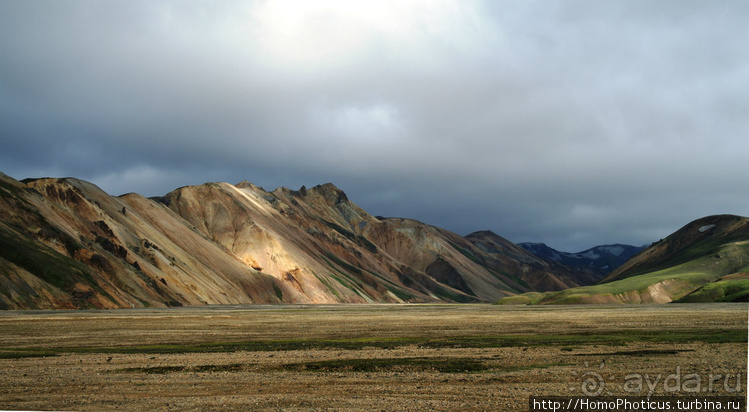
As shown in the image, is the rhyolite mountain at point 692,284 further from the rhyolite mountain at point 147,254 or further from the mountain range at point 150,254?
the rhyolite mountain at point 147,254

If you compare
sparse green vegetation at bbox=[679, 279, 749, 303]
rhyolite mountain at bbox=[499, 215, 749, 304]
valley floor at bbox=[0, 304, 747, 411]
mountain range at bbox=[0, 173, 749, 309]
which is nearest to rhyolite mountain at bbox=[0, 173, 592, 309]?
mountain range at bbox=[0, 173, 749, 309]

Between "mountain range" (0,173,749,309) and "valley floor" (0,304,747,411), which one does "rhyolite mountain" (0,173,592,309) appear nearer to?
"mountain range" (0,173,749,309)

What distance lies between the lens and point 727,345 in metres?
29.0

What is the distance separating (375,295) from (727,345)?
555 ft

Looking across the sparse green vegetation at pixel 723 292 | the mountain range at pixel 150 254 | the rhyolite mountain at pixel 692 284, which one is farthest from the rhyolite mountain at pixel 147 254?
the sparse green vegetation at pixel 723 292

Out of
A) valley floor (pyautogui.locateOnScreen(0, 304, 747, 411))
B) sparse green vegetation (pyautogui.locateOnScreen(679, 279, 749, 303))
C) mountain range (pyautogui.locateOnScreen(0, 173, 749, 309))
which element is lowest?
valley floor (pyautogui.locateOnScreen(0, 304, 747, 411))

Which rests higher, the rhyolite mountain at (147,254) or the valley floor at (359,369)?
the rhyolite mountain at (147,254)

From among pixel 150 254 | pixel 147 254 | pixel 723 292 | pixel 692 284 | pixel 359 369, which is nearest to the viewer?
pixel 359 369

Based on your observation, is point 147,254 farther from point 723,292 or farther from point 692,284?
Result: point 692,284

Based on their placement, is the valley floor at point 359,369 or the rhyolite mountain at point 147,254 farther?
the rhyolite mountain at point 147,254

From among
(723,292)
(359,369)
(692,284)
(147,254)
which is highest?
(147,254)

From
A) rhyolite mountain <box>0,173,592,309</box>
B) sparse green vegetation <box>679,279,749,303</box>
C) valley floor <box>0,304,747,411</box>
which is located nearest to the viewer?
valley floor <box>0,304,747,411</box>

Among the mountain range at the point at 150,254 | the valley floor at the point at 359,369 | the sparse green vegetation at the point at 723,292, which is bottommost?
the valley floor at the point at 359,369

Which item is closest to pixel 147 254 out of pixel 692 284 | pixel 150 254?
pixel 150 254
